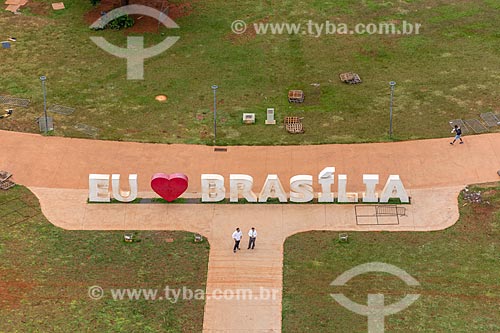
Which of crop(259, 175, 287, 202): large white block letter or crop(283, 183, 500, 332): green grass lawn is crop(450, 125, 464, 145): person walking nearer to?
crop(283, 183, 500, 332): green grass lawn

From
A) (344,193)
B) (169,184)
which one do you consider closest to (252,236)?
(169,184)

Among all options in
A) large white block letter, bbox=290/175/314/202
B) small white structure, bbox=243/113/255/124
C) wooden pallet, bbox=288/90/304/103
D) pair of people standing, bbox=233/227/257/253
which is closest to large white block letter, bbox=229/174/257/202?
large white block letter, bbox=290/175/314/202

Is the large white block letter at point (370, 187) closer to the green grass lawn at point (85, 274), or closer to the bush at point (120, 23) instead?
the green grass lawn at point (85, 274)

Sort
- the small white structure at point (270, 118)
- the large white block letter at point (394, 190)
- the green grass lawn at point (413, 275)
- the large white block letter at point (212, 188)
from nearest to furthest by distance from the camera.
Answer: the green grass lawn at point (413, 275) < the large white block letter at point (212, 188) < the large white block letter at point (394, 190) < the small white structure at point (270, 118)

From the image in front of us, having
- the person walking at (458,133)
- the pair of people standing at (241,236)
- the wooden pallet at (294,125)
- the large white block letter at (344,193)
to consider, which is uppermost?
the wooden pallet at (294,125)

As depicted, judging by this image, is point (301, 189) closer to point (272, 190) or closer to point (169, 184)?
point (272, 190)

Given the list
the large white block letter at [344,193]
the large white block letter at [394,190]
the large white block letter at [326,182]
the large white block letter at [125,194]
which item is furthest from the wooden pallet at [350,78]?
the large white block letter at [125,194]
